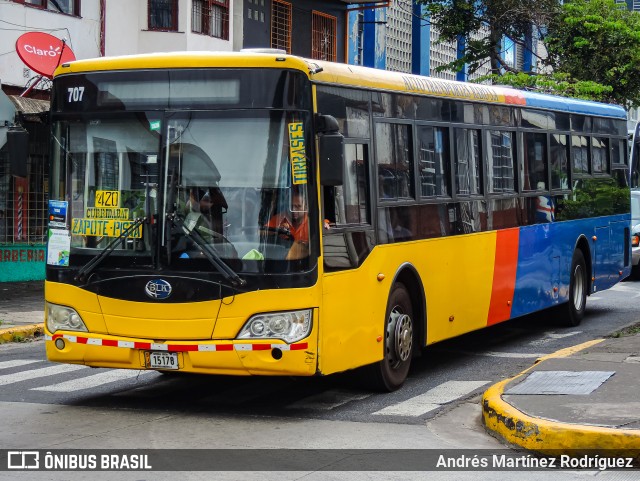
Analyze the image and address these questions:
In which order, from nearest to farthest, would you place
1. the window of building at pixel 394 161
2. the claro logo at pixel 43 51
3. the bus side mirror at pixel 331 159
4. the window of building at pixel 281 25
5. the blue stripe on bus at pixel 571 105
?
the bus side mirror at pixel 331 159 < the window of building at pixel 394 161 < the blue stripe on bus at pixel 571 105 < the claro logo at pixel 43 51 < the window of building at pixel 281 25

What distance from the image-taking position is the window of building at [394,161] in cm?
1090

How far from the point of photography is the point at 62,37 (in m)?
22.0

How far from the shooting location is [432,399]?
35.1 ft

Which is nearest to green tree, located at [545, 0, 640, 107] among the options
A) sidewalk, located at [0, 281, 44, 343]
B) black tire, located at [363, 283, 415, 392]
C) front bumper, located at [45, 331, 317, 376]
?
sidewalk, located at [0, 281, 44, 343]

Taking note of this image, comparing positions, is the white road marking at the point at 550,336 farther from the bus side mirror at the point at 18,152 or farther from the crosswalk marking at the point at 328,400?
the bus side mirror at the point at 18,152

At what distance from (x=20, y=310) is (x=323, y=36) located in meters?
15.0

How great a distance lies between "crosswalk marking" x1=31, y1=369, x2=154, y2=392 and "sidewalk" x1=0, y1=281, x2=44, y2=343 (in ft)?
12.7

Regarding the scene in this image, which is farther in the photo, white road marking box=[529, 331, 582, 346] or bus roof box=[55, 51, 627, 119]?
white road marking box=[529, 331, 582, 346]

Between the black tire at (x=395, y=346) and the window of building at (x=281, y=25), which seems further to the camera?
the window of building at (x=281, y=25)

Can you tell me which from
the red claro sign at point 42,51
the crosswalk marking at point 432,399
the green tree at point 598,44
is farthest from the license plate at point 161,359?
the green tree at point 598,44

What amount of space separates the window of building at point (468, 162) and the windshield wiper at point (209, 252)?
399cm

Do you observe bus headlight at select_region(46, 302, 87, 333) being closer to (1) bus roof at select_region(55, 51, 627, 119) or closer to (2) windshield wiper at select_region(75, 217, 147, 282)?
(2) windshield wiper at select_region(75, 217, 147, 282)

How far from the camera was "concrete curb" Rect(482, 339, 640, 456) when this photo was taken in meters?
8.04

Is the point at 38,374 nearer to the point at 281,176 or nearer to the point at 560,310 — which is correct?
the point at 281,176
